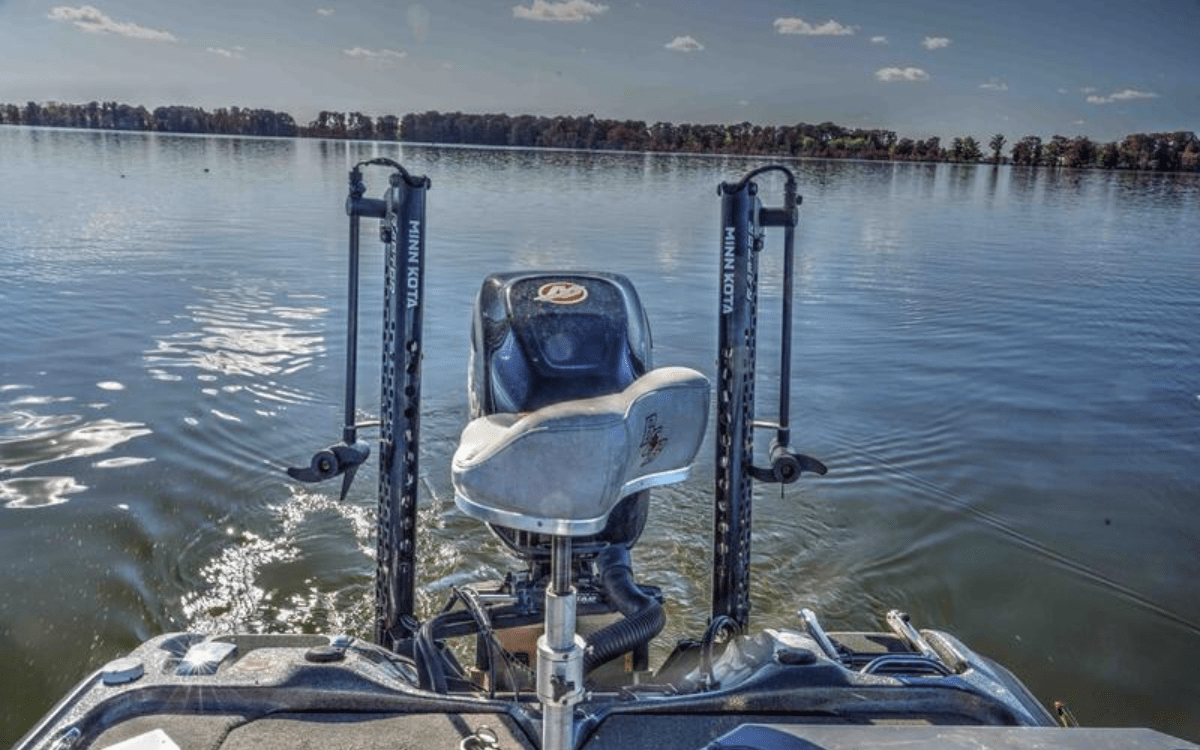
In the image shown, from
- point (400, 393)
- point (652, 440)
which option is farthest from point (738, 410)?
point (652, 440)

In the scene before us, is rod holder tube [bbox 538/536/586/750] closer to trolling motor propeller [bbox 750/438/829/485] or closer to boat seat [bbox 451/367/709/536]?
boat seat [bbox 451/367/709/536]

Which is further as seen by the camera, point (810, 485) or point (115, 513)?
point (810, 485)

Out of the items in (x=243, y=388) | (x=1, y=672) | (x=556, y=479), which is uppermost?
(x=556, y=479)

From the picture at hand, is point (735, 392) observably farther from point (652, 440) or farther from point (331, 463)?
point (652, 440)

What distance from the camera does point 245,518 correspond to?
18.2 feet

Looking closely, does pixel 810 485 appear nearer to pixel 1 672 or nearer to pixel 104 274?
pixel 1 672

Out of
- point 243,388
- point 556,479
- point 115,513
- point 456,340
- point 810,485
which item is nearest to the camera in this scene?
point 556,479

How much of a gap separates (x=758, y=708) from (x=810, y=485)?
4.22 metres

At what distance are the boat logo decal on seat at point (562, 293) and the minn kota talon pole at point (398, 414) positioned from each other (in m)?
0.43

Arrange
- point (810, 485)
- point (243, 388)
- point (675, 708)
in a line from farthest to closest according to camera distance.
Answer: point (243, 388) → point (810, 485) → point (675, 708)

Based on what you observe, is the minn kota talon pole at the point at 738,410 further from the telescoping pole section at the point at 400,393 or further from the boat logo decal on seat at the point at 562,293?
the telescoping pole section at the point at 400,393

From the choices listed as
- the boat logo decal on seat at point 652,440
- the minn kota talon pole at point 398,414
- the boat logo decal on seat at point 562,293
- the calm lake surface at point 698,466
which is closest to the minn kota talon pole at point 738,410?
the boat logo decal on seat at point 562,293

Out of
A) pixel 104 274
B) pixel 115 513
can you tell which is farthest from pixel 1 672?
pixel 104 274

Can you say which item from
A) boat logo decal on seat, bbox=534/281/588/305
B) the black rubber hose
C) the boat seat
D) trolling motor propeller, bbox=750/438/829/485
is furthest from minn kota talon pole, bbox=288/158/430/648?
the boat seat
